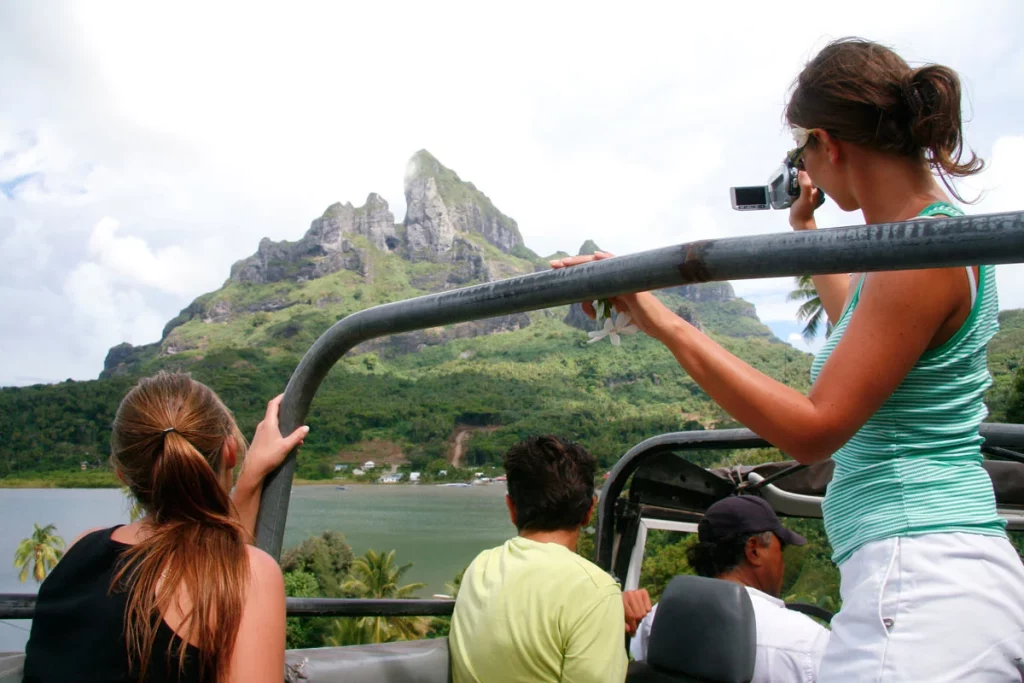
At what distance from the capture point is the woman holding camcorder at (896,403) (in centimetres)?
105

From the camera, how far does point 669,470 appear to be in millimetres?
3027

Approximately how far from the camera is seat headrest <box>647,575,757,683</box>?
1822 mm

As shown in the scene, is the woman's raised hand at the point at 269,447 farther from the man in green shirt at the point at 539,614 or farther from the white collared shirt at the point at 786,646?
the white collared shirt at the point at 786,646

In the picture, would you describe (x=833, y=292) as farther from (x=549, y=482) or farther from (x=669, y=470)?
(x=669, y=470)

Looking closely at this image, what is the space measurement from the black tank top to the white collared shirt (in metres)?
1.23

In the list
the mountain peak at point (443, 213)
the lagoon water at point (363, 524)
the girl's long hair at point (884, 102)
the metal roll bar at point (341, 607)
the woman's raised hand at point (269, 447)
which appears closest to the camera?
the girl's long hair at point (884, 102)

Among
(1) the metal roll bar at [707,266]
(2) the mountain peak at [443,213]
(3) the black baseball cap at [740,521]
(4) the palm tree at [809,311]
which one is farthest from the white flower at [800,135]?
(2) the mountain peak at [443,213]

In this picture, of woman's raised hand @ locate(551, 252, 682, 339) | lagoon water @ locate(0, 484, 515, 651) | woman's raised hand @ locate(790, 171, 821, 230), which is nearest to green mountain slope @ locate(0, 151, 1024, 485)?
woman's raised hand @ locate(551, 252, 682, 339)

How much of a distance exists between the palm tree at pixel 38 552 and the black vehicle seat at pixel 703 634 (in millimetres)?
51115

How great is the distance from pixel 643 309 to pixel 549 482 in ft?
4.43

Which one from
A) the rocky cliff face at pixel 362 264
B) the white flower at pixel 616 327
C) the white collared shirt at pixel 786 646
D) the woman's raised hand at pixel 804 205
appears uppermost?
the rocky cliff face at pixel 362 264

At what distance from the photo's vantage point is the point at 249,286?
6314 inches

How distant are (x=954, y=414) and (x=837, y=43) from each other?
57 cm

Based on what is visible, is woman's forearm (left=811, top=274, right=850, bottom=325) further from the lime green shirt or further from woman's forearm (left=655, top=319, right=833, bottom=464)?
the lime green shirt
